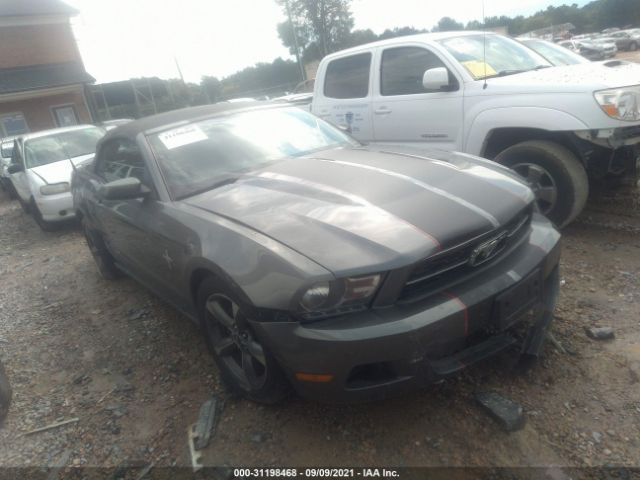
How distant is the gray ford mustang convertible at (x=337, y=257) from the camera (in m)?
1.88

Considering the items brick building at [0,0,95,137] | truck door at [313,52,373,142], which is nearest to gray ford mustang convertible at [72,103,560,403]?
truck door at [313,52,373,142]

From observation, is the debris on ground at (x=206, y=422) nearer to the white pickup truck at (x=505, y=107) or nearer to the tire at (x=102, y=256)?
the white pickup truck at (x=505, y=107)

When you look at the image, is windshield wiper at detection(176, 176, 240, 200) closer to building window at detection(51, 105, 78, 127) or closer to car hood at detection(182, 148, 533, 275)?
car hood at detection(182, 148, 533, 275)

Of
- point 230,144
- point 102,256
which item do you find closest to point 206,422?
point 230,144

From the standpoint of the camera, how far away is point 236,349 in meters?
2.56

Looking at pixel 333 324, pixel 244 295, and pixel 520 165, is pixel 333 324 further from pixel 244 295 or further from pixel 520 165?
pixel 520 165

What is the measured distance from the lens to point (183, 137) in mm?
3127

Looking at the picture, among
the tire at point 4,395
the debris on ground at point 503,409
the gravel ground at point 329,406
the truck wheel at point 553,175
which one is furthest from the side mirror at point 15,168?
the debris on ground at point 503,409

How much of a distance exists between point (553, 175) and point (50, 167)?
7286mm

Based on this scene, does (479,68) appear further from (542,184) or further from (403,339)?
(403,339)

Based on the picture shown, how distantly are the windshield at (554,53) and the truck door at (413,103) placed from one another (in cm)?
131

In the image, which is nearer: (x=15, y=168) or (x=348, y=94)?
(x=348, y=94)

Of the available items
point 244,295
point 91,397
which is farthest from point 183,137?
point 91,397

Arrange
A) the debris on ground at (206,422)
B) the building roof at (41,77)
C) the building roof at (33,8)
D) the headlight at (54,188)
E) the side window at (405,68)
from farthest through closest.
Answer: the building roof at (33,8) → the building roof at (41,77) → the headlight at (54,188) → the side window at (405,68) → the debris on ground at (206,422)
